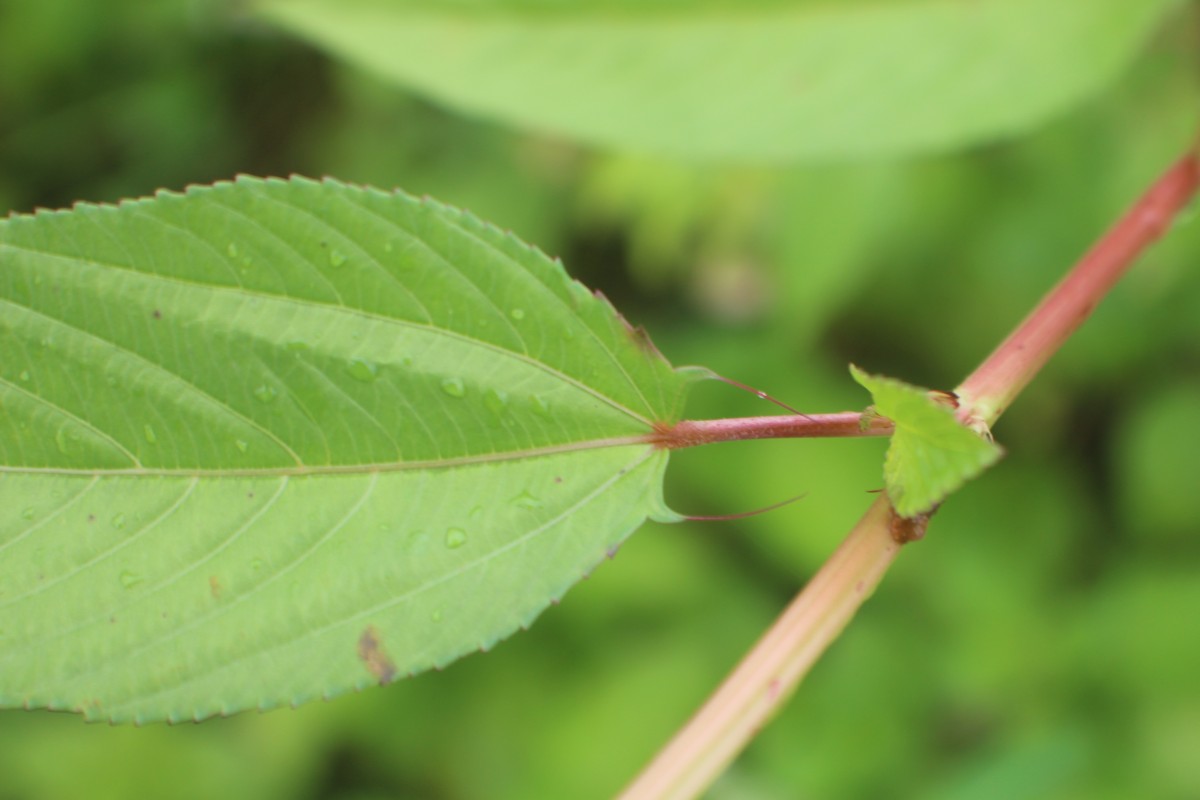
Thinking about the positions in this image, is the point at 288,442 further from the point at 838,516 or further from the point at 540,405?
the point at 838,516

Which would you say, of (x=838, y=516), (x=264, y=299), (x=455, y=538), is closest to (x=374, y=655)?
(x=455, y=538)

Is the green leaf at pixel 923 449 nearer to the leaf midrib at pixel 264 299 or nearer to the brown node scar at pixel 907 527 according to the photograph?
the brown node scar at pixel 907 527

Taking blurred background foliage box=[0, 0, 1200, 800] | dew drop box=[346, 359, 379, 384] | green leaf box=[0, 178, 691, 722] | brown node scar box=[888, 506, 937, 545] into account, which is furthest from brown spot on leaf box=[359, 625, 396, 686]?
blurred background foliage box=[0, 0, 1200, 800]

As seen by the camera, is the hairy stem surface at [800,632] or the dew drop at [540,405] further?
the dew drop at [540,405]

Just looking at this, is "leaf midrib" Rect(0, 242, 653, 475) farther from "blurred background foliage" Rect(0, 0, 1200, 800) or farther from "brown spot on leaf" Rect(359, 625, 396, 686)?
"blurred background foliage" Rect(0, 0, 1200, 800)

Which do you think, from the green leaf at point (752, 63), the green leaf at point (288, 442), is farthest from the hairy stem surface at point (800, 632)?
the green leaf at point (752, 63)
